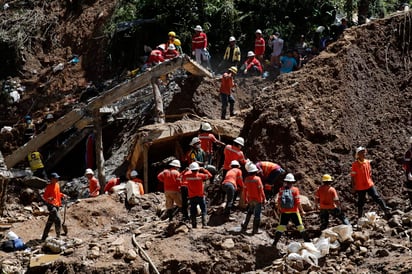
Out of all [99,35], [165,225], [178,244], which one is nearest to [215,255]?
[178,244]

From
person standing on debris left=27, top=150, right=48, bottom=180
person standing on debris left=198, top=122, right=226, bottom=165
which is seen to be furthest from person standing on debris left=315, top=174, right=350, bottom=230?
person standing on debris left=27, top=150, right=48, bottom=180

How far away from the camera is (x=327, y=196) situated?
1371cm

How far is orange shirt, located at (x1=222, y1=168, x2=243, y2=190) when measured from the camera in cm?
1460

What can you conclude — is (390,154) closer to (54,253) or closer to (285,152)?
(285,152)

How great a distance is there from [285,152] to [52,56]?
52.6 ft

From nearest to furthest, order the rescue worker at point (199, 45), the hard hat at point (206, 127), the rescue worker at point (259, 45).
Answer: the hard hat at point (206, 127) < the rescue worker at point (199, 45) < the rescue worker at point (259, 45)

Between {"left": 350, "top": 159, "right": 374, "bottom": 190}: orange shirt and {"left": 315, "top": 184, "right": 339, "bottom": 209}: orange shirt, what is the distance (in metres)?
0.53

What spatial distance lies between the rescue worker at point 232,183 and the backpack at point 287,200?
1.38 meters

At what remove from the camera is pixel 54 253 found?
51.5 ft

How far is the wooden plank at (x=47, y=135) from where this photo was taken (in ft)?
67.7

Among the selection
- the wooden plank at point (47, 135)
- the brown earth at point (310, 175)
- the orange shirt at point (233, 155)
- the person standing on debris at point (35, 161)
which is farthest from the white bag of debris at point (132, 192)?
the person standing on debris at point (35, 161)

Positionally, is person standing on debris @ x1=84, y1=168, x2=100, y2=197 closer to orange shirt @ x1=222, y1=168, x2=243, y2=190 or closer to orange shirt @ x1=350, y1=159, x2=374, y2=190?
orange shirt @ x1=222, y1=168, x2=243, y2=190

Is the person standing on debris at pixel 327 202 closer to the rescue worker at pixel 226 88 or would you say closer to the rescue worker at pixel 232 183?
the rescue worker at pixel 232 183

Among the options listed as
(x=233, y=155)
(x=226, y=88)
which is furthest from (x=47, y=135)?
(x=233, y=155)
